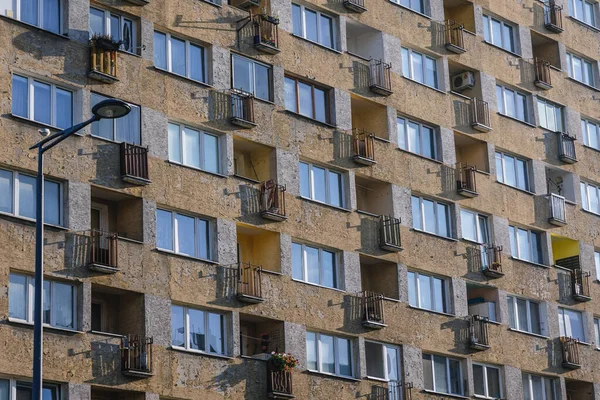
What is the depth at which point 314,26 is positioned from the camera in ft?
162

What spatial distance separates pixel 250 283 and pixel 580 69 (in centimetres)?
2369

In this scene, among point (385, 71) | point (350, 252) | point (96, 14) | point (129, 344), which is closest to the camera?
point (129, 344)

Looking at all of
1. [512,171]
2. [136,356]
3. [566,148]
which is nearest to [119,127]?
[136,356]

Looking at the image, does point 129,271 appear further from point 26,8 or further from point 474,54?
point 474,54

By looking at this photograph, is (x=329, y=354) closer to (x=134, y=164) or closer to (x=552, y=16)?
(x=134, y=164)

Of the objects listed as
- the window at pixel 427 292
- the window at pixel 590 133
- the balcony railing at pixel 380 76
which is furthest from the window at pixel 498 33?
the window at pixel 427 292

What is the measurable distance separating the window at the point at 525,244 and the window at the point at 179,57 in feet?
50.7

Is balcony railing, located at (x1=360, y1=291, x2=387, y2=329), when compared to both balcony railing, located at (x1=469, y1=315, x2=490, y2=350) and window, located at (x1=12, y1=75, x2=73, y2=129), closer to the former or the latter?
balcony railing, located at (x1=469, y1=315, x2=490, y2=350)

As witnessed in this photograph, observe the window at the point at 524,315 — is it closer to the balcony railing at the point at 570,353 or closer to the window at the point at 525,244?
the balcony railing at the point at 570,353

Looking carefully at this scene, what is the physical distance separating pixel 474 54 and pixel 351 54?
7.35m

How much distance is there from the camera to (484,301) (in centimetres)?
5244

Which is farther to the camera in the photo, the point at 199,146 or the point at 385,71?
the point at 385,71

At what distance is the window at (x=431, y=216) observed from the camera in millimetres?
50375

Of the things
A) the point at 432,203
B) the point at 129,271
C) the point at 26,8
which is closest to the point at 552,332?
the point at 432,203
